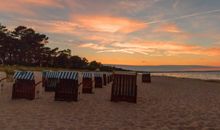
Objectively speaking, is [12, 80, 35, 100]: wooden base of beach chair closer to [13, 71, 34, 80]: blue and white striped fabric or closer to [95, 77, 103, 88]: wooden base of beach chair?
[13, 71, 34, 80]: blue and white striped fabric

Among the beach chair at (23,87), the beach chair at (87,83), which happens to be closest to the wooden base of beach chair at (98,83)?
the beach chair at (87,83)

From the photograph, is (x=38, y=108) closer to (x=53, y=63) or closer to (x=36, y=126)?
(x=36, y=126)

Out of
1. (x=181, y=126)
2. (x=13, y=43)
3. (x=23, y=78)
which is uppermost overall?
(x=13, y=43)

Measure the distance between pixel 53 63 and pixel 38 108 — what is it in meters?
89.5

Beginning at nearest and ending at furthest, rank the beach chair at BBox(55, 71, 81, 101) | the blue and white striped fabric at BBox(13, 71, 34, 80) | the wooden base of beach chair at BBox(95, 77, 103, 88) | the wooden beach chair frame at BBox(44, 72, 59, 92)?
1. the beach chair at BBox(55, 71, 81, 101)
2. the blue and white striped fabric at BBox(13, 71, 34, 80)
3. the wooden beach chair frame at BBox(44, 72, 59, 92)
4. the wooden base of beach chair at BBox(95, 77, 103, 88)

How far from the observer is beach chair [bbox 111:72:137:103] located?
13.3 m

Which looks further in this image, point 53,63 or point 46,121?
point 53,63

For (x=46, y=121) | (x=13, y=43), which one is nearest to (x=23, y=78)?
(x=46, y=121)

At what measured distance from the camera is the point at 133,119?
9.35 m

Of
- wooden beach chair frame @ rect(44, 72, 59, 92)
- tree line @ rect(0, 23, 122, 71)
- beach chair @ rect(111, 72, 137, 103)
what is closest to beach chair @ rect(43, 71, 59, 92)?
wooden beach chair frame @ rect(44, 72, 59, 92)

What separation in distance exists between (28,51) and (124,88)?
7887 cm

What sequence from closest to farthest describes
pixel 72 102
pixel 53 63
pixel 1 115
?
pixel 1 115 < pixel 72 102 < pixel 53 63

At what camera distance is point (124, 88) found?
44.1ft

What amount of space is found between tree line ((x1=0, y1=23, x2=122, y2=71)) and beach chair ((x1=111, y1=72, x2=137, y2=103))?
2935 inches
